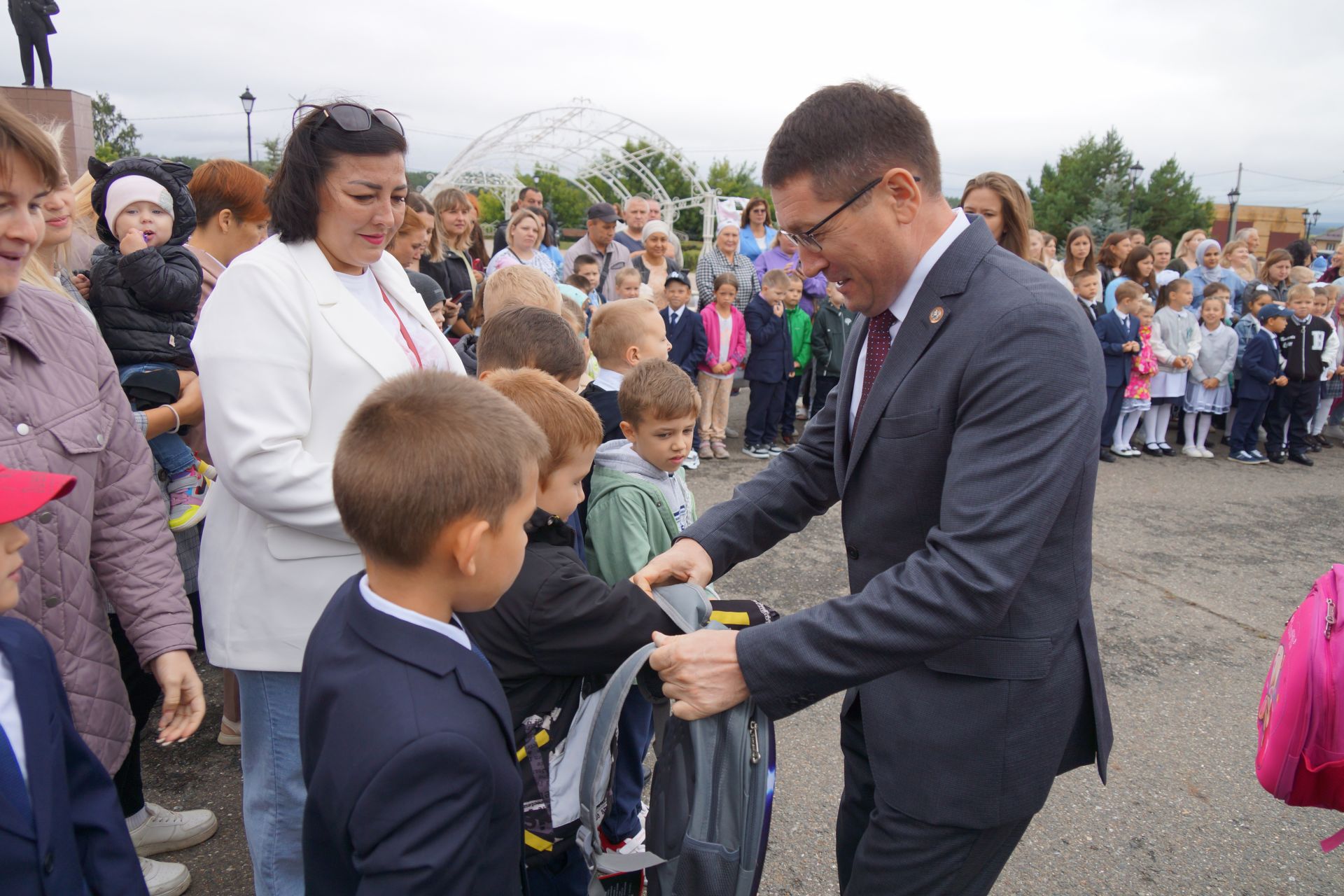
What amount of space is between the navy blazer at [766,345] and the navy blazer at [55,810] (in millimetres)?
6927

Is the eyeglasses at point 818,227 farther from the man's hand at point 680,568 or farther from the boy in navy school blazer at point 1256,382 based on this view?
the boy in navy school blazer at point 1256,382

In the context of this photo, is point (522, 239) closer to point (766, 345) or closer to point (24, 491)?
point (766, 345)

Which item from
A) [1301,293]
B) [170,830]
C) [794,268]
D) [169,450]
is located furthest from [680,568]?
[1301,293]

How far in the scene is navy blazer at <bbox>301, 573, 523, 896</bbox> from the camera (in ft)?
3.93

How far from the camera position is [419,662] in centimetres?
130

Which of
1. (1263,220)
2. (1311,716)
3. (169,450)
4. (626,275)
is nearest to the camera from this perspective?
(1311,716)

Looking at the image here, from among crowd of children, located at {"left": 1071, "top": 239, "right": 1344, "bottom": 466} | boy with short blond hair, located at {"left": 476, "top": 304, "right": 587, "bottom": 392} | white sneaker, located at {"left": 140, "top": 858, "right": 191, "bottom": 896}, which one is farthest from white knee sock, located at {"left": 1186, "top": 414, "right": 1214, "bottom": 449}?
white sneaker, located at {"left": 140, "top": 858, "right": 191, "bottom": 896}

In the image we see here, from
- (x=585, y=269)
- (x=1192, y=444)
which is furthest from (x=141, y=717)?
(x=1192, y=444)

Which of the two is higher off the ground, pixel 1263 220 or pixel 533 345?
pixel 1263 220

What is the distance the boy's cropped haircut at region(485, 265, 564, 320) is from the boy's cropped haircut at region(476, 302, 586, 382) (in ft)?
3.74

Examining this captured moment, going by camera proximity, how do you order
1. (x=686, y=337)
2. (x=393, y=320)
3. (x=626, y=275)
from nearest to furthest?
(x=393, y=320), (x=626, y=275), (x=686, y=337)

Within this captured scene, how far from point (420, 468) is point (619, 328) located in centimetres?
250

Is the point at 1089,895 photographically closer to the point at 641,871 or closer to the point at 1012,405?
the point at 641,871

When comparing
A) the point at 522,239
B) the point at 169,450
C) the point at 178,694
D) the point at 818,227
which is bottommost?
the point at 178,694
